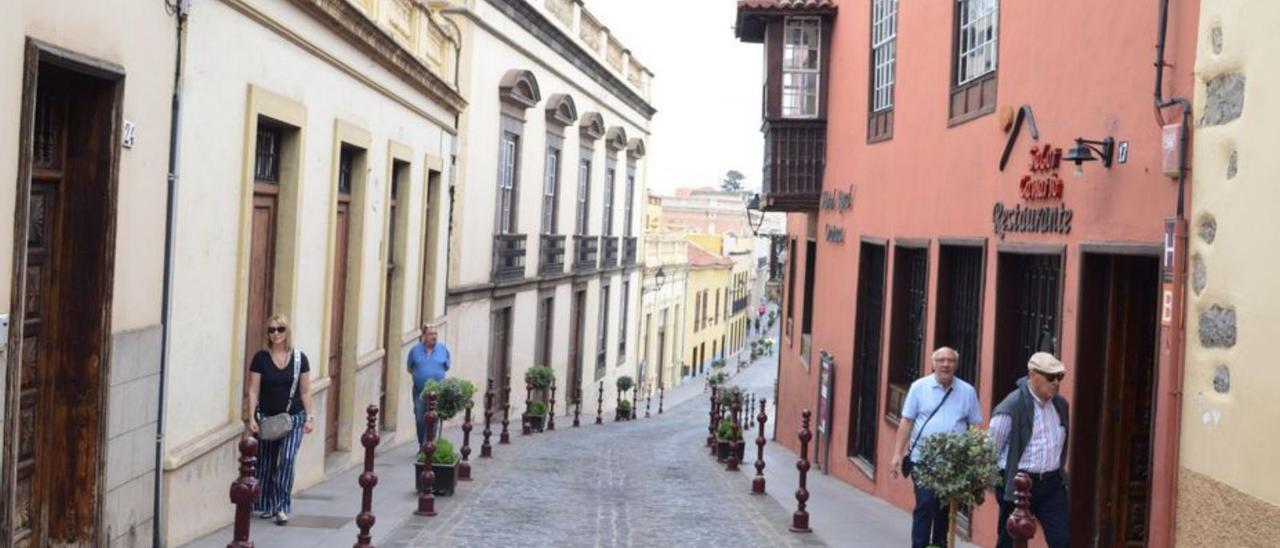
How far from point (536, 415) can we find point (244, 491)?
55.3 feet

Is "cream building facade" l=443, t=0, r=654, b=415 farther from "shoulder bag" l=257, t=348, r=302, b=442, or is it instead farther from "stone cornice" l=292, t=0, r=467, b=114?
"shoulder bag" l=257, t=348, r=302, b=442

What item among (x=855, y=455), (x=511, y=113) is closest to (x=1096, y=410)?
(x=855, y=455)

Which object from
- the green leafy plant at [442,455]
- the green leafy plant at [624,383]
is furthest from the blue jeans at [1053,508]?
the green leafy plant at [624,383]

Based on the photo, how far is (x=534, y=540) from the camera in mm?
10633

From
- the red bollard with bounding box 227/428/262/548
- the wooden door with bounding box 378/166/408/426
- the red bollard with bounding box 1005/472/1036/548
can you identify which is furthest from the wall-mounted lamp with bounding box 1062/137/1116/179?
the wooden door with bounding box 378/166/408/426

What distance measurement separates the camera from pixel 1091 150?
9.22 metres

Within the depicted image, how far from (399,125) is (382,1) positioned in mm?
1607

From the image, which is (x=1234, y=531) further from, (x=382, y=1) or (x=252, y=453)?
(x=382, y=1)

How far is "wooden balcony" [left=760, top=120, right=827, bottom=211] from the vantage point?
1902cm

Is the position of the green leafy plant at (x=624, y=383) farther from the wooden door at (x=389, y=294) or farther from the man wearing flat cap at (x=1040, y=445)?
the man wearing flat cap at (x=1040, y=445)

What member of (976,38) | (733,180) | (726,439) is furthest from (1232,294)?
(733,180)

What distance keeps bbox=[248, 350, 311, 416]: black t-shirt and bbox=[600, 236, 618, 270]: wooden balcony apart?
939 inches

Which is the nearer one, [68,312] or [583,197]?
[68,312]

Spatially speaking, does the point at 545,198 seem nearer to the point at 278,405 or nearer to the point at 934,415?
the point at 278,405
